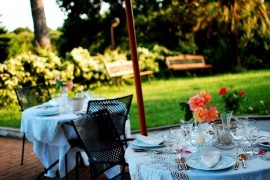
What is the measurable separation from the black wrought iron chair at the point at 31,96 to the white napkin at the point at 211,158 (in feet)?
10.9

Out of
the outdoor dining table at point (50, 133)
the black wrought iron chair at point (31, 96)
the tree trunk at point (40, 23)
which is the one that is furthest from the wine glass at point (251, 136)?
the tree trunk at point (40, 23)

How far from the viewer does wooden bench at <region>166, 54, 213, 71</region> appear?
11781mm

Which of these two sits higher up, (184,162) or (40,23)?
(40,23)

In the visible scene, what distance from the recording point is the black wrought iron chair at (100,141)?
2684 millimetres

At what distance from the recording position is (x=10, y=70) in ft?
26.3

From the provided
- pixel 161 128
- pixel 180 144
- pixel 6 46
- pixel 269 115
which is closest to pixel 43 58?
pixel 6 46

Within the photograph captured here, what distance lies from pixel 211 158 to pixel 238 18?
1092 cm

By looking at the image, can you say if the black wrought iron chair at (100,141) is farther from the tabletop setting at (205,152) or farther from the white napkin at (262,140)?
the white napkin at (262,140)

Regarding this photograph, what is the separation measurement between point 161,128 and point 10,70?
4252mm

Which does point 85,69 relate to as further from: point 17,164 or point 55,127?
point 55,127

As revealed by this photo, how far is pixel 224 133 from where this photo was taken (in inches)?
88.1

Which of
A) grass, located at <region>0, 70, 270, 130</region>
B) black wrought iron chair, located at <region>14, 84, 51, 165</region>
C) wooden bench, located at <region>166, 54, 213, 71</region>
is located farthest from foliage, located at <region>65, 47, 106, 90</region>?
black wrought iron chair, located at <region>14, 84, 51, 165</region>

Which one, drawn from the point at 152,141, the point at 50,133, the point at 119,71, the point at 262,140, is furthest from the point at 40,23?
the point at 262,140

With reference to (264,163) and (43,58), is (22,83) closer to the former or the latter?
(43,58)
